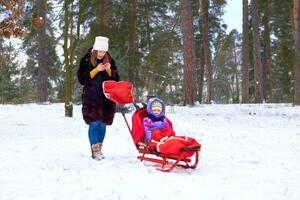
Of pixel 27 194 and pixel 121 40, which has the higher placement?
pixel 121 40

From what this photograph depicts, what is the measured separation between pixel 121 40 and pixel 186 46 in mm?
11288

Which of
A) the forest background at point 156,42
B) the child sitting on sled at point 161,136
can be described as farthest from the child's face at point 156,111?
the forest background at point 156,42

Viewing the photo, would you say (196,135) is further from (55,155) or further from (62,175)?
(62,175)

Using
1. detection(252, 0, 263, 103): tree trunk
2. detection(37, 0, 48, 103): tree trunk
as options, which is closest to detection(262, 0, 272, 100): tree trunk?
detection(252, 0, 263, 103): tree trunk

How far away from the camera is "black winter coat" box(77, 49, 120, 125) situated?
7.53 meters

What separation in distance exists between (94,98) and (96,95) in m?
0.06

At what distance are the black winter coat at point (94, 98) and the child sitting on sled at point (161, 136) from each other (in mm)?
685

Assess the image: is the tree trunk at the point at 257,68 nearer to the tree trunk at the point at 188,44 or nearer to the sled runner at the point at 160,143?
the tree trunk at the point at 188,44

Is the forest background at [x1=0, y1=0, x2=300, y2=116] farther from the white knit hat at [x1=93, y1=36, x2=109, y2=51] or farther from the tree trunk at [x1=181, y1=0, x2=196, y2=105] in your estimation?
the white knit hat at [x1=93, y1=36, x2=109, y2=51]

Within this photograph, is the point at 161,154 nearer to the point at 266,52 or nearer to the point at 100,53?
the point at 100,53

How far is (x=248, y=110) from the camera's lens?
1845 centimetres

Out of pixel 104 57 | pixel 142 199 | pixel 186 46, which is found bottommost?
pixel 142 199

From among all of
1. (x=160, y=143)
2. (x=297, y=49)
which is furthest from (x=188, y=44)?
(x=160, y=143)

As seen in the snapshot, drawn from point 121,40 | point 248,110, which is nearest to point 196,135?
point 248,110
